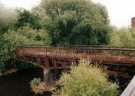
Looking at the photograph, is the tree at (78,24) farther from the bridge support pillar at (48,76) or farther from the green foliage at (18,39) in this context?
the bridge support pillar at (48,76)

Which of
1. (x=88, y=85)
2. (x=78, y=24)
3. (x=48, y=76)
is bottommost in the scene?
(x=48, y=76)

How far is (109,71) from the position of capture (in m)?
26.4

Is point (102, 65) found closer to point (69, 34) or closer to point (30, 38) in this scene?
point (69, 34)

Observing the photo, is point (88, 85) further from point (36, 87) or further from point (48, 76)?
point (36, 87)

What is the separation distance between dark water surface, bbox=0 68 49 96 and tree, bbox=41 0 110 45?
21.2 feet

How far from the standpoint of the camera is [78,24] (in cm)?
4241

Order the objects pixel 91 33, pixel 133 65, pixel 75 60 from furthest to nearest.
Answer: pixel 91 33, pixel 75 60, pixel 133 65

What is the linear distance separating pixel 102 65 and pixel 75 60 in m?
3.72

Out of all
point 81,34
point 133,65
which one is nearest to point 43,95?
point 133,65

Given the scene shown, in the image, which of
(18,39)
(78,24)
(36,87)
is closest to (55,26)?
(78,24)

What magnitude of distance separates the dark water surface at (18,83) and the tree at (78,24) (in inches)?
254

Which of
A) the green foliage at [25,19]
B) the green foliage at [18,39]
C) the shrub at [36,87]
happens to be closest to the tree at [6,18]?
the green foliage at [25,19]

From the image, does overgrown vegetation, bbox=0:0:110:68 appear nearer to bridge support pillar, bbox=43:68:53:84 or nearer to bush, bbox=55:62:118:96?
bridge support pillar, bbox=43:68:53:84

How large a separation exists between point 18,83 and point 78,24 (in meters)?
12.6
